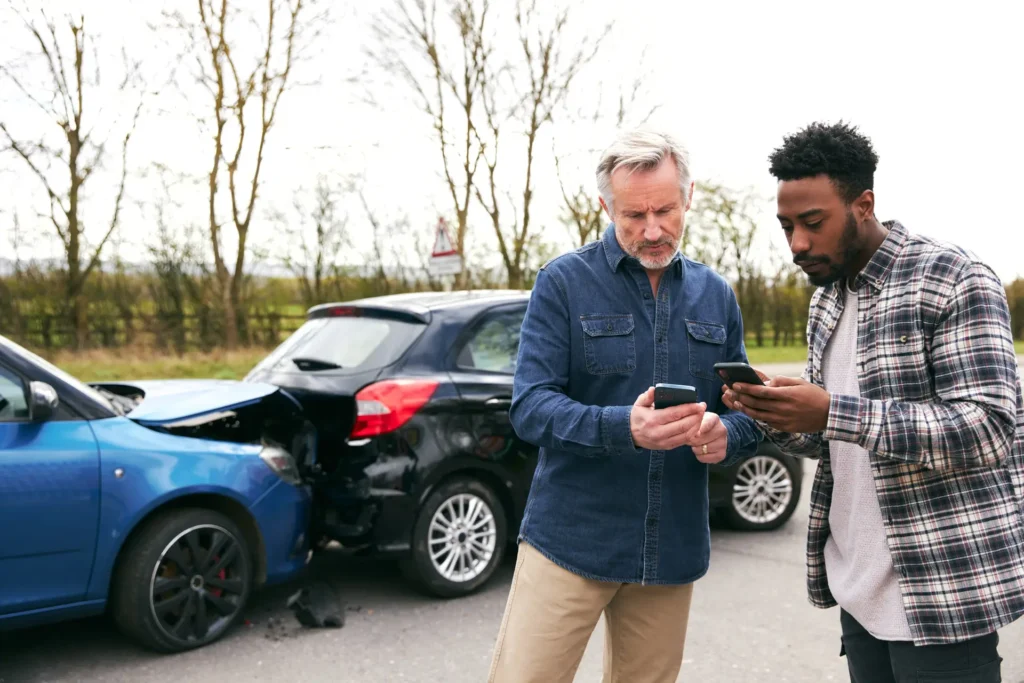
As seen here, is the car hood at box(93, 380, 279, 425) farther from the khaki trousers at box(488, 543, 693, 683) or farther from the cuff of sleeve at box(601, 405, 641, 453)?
the cuff of sleeve at box(601, 405, 641, 453)

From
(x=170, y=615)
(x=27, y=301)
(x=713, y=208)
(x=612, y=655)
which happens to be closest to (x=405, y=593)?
Result: (x=170, y=615)

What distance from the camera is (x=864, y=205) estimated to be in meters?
2.02

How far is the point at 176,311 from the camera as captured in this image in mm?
17875

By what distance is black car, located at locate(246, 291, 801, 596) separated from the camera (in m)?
4.43

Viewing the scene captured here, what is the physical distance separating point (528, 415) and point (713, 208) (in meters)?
29.1

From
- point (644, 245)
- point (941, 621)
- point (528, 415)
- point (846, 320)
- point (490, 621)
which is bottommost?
point (490, 621)

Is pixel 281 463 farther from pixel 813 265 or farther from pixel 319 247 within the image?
pixel 319 247

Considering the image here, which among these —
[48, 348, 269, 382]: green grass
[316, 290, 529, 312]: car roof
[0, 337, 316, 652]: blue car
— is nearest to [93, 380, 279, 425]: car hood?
[0, 337, 316, 652]: blue car

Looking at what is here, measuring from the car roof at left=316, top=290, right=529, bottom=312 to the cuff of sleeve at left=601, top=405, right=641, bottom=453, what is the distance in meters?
2.91

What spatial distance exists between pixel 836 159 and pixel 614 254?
0.57 meters

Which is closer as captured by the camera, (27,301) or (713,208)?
(27,301)

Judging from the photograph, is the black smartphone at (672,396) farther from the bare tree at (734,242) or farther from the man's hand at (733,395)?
the bare tree at (734,242)

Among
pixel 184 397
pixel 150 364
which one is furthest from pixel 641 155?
pixel 150 364

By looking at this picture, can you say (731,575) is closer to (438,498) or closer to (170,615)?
(438,498)
